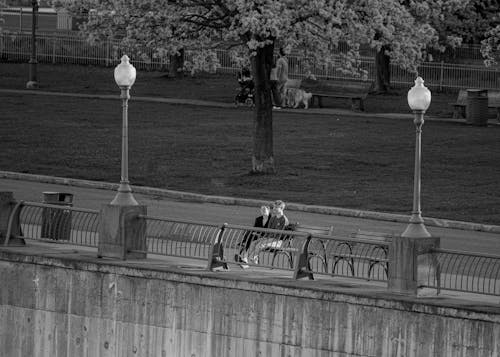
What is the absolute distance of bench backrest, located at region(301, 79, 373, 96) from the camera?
50.4 metres

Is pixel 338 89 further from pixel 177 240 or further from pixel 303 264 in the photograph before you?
pixel 303 264

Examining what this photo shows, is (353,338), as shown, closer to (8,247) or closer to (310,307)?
(310,307)

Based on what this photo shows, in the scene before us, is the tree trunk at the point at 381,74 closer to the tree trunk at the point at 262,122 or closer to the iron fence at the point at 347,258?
the tree trunk at the point at 262,122

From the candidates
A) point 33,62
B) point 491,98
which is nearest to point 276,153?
point 491,98

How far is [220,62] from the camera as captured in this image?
59.4m

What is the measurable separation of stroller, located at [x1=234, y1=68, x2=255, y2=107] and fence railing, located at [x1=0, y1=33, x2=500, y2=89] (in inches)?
99.2

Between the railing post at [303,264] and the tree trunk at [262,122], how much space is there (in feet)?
47.5

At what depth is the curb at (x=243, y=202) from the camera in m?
31.2

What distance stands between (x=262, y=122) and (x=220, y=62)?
22.9 m

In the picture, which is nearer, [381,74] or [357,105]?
[357,105]

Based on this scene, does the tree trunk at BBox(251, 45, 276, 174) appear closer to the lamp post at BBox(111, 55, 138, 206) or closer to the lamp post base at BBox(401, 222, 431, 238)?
the lamp post at BBox(111, 55, 138, 206)

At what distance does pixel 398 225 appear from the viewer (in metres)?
31.2

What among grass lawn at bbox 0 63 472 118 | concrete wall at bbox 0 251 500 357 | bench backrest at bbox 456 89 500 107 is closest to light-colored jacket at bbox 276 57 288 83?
grass lawn at bbox 0 63 472 118

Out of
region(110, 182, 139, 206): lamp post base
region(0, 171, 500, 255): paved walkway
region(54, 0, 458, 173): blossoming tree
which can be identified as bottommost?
region(0, 171, 500, 255): paved walkway
